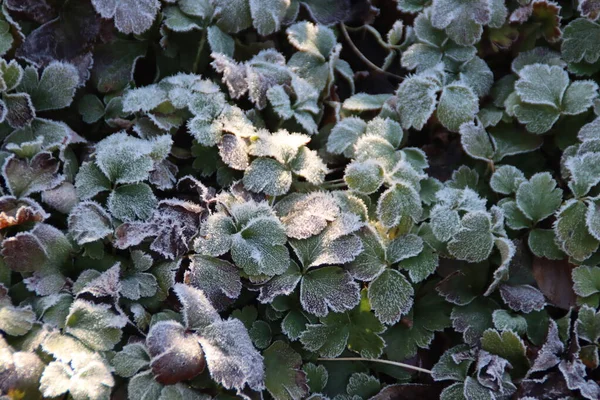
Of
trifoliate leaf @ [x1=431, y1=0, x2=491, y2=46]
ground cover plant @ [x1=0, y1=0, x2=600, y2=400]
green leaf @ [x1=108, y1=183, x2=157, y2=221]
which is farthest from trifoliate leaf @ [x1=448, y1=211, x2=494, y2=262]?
green leaf @ [x1=108, y1=183, x2=157, y2=221]

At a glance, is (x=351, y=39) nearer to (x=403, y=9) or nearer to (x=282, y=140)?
(x=403, y=9)

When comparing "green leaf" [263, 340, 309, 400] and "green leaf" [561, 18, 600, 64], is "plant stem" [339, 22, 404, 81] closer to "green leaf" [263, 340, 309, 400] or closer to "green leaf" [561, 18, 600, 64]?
"green leaf" [561, 18, 600, 64]

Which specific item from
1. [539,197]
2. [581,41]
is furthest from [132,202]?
[581,41]

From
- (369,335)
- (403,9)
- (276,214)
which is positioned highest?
(403,9)

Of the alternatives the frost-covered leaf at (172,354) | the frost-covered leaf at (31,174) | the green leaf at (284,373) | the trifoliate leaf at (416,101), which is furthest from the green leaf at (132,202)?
the trifoliate leaf at (416,101)

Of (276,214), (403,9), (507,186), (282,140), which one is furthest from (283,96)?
(507,186)

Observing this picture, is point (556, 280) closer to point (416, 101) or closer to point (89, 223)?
point (416, 101)
